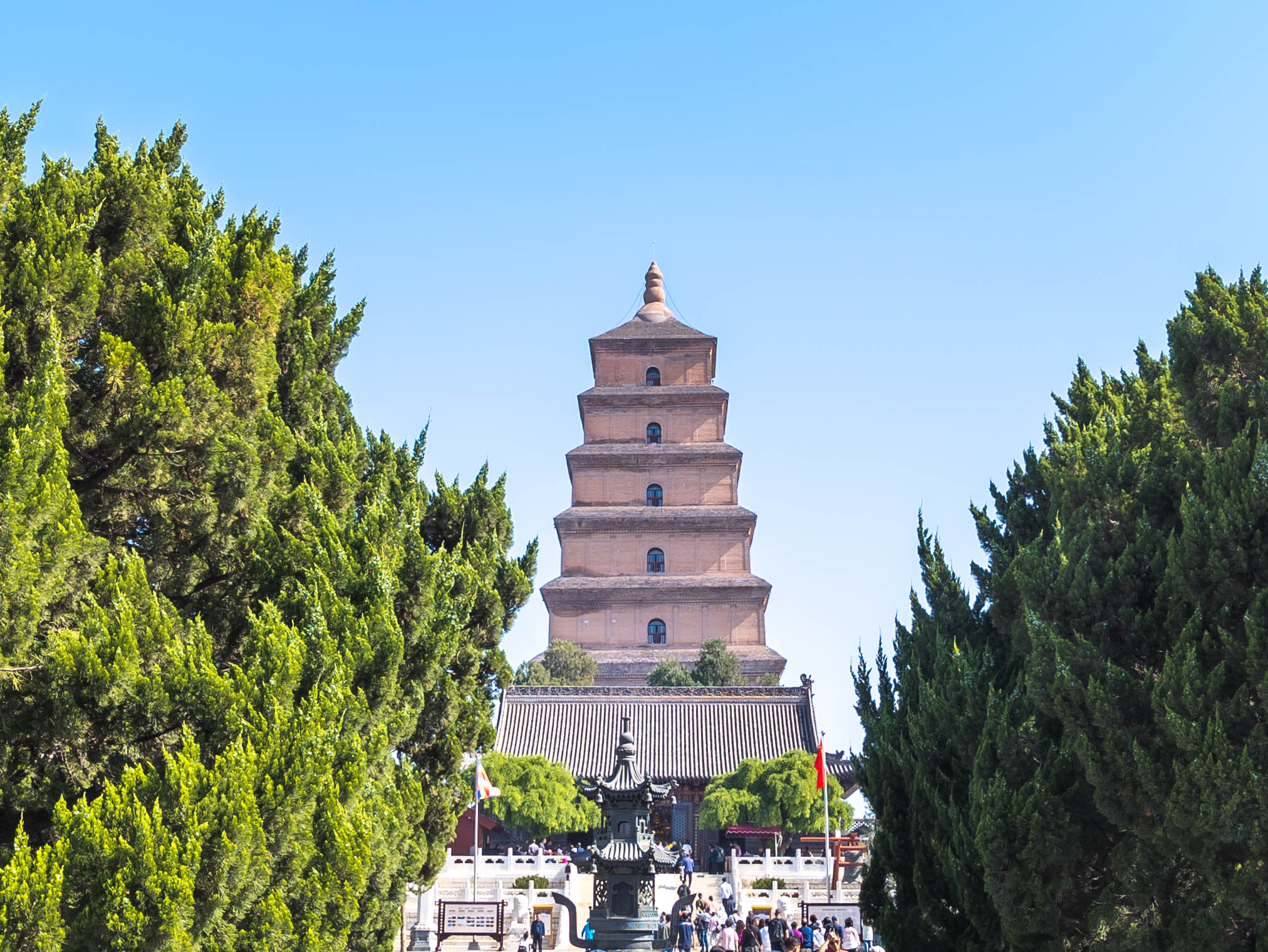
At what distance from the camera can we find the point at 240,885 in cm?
717

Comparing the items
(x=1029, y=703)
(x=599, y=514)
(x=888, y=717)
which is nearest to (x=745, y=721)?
(x=599, y=514)

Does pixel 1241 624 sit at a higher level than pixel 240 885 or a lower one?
higher

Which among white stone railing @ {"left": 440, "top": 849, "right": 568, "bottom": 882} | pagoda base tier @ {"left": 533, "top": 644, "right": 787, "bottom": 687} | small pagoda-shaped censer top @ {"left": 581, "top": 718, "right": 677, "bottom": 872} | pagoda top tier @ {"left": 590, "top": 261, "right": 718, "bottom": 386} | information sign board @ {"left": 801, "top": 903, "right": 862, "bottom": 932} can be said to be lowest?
information sign board @ {"left": 801, "top": 903, "right": 862, "bottom": 932}

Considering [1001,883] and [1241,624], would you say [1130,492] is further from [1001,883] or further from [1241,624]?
[1001,883]

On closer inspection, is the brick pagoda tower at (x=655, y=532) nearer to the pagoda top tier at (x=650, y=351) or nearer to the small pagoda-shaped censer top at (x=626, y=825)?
the pagoda top tier at (x=650, y=351)

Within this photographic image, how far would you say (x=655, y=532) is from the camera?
43.0m

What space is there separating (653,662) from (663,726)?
223 inches

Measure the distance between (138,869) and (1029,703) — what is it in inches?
285

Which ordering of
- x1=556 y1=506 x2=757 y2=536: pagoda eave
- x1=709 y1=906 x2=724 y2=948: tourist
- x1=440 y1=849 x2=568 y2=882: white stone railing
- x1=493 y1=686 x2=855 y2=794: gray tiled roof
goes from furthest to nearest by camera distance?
x1=556 y1=506 x2=757 y2=536: pagoda eave, x1=493 y1=686 x2=855 y2=794: gray tiled roof, x1=440 y1=849 x2=568 y2=882: white stone railing, x1=709 y1=906 x2=724 y2=948: tourist

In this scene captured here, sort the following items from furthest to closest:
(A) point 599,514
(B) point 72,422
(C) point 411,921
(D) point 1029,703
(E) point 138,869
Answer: (A) point 599,514 < (C) point 411,921 < (D) point 1029,703 < (B) point 72,422 < (E) point 138,869

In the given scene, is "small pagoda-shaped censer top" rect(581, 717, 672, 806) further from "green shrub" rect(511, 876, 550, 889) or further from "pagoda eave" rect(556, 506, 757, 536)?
"pagoda eave" rect(556, 506, 757, 536)

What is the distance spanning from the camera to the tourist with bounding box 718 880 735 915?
2184 centimetres

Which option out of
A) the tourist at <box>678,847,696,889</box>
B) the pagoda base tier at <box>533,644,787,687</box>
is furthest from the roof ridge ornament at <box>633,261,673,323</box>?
the tourist at <box>678,847,696,889</box>

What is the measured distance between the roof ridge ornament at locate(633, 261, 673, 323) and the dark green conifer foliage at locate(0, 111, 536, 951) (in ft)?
120
